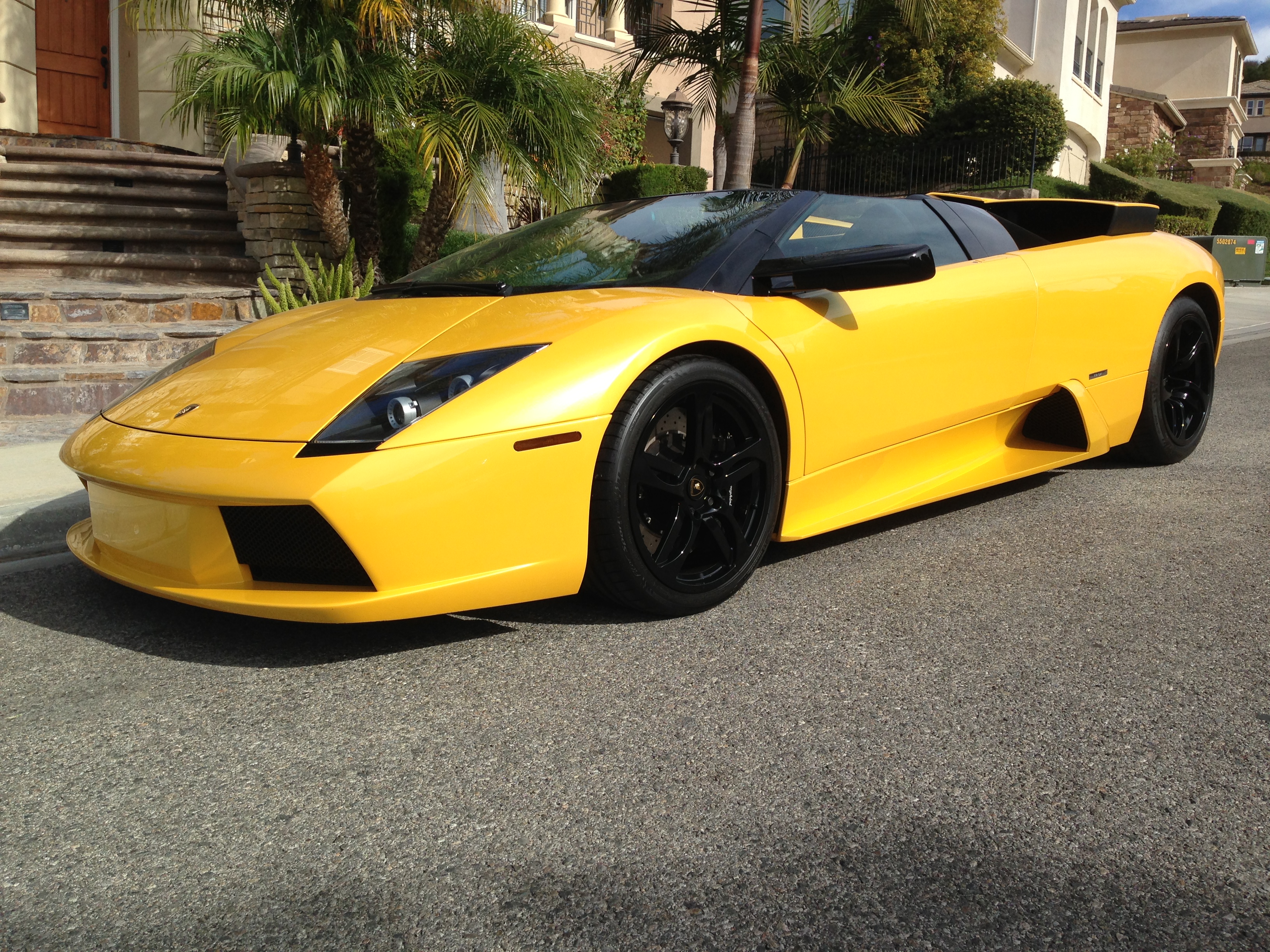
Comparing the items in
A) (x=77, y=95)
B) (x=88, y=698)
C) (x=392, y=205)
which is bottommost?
(x=88, y=698)

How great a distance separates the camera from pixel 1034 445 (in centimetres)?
434

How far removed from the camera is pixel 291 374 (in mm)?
3029

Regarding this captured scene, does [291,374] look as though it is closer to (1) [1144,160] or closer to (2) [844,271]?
(2) [844,271]

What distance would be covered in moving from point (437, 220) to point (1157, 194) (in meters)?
21.5

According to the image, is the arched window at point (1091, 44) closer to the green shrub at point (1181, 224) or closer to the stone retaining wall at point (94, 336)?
the green shrub at point (1181, 224)

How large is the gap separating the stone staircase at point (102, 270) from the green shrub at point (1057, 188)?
14.1 m

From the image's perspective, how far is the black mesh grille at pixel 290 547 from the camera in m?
2.63

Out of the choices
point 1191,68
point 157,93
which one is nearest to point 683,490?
point 157,93

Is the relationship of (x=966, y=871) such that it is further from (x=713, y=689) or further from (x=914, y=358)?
(x=914, y=358)

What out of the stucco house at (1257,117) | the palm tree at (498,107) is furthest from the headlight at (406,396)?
the stucco house at (1257,117)

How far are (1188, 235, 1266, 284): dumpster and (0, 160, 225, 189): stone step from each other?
1743 cm

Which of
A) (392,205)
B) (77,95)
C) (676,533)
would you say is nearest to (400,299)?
(676,533)

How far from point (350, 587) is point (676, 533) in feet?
2.90

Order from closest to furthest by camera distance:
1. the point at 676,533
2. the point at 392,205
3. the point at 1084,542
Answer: the point at 676,533, the point at 1084,542, the point at 392,205
